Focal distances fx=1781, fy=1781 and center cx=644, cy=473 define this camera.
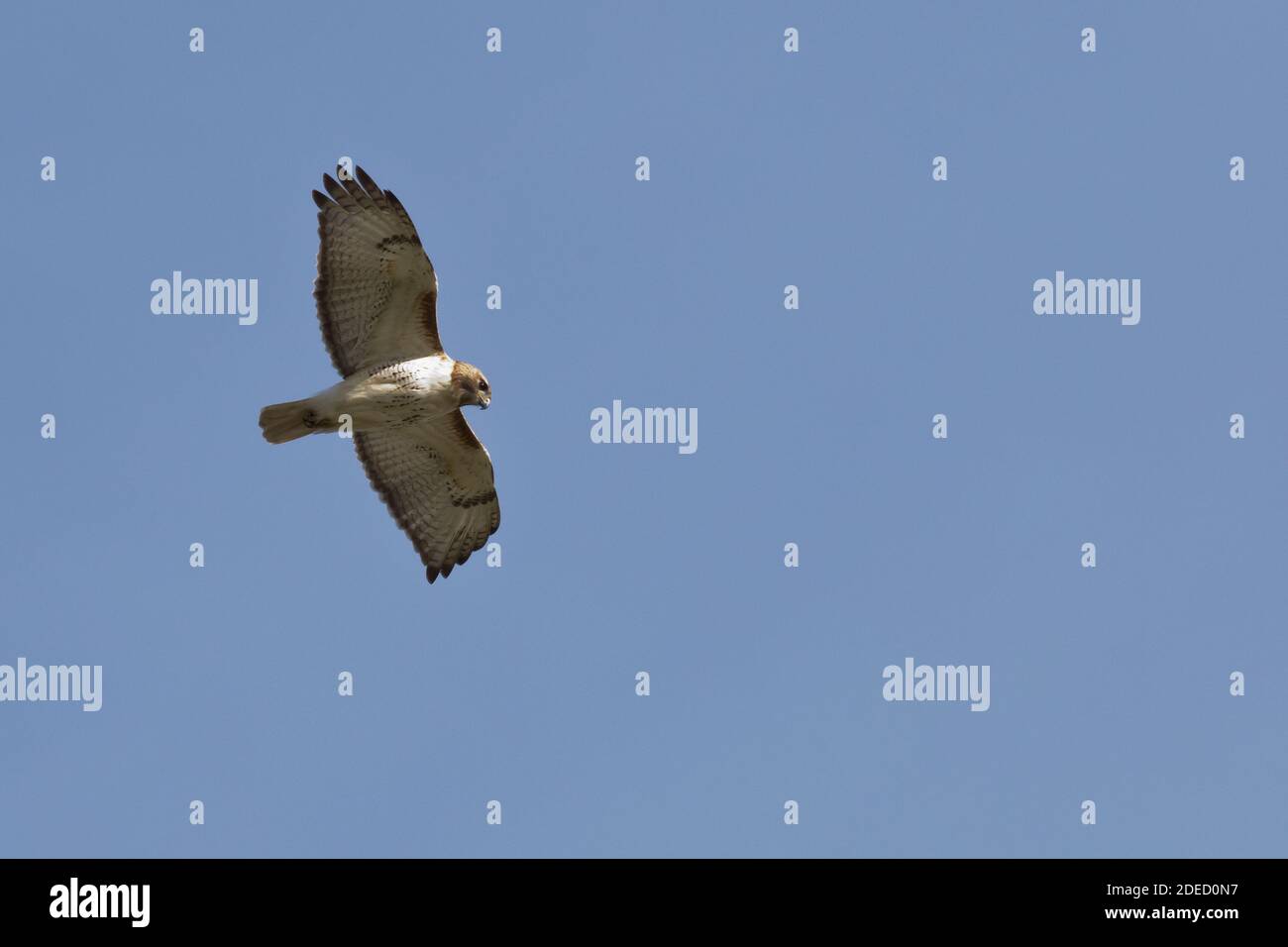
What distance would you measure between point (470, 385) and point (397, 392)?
0.56 metres

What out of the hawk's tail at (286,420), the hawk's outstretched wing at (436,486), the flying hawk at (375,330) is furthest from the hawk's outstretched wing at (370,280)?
the hawk's outstretched wing at (436,486)

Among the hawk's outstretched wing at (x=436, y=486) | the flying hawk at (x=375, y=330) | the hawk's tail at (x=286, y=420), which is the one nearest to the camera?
the hawk's tail at (x=286, y=420)

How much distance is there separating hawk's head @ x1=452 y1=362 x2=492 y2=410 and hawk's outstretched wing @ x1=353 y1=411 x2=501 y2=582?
828 mm

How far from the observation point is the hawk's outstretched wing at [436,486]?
14852 mm

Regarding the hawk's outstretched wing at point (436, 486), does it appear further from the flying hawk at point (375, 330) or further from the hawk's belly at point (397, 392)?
the hawk's belly at point (397, 392)

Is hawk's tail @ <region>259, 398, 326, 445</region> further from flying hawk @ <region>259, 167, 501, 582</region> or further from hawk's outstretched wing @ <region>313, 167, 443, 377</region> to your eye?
hawk's outstretched wing @ <region>313, 167, 443, 377</region>

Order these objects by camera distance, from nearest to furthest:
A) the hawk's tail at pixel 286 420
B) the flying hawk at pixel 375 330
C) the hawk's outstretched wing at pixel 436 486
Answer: the hawk's tail at pixel 286 420 → the flying hawk at pixel 375 330 → the hawk's outstretched wing at pixel 436 486

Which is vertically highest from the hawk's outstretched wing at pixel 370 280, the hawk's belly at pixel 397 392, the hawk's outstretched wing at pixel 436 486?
the hawk's outstretched wing at pixel 370 280

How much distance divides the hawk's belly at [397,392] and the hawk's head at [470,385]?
42 millimetres

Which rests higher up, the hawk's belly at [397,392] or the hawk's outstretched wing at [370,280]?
the hawk's outstretched wing at [370,280]

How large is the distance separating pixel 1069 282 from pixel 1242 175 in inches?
81.4

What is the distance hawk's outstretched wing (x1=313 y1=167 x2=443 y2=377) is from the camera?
13.8m

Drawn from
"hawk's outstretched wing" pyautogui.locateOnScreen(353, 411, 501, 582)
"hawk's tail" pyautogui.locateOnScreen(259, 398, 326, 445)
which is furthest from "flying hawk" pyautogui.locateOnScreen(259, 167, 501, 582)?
"hawk's outstretched wing" pyautogui.locateOnScreen(353, 411, 501, 582)
